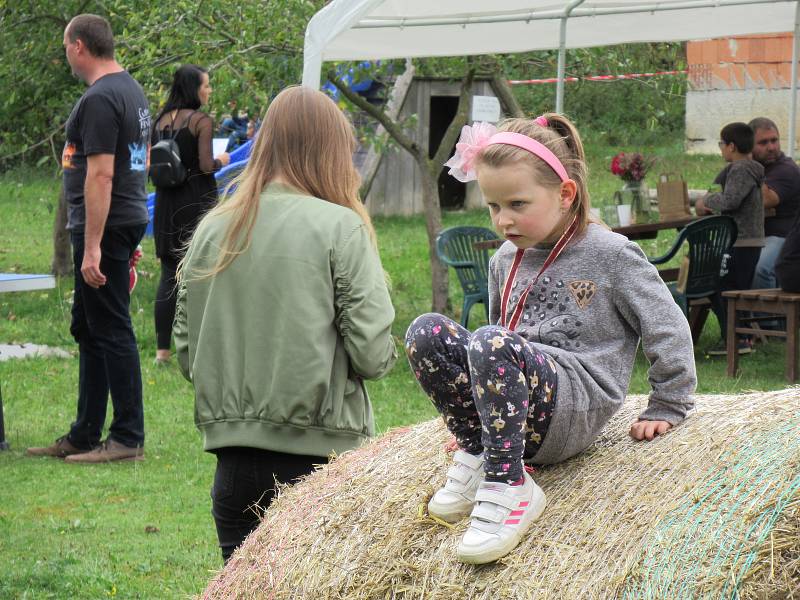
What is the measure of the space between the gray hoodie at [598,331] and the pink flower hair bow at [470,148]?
0.36 m

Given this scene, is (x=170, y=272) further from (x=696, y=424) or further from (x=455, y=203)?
(x=455, y=203)

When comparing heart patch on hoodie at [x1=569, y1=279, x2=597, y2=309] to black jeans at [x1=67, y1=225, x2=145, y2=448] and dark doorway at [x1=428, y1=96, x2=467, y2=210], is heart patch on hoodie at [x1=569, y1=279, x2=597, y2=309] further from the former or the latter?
dark doorway at [x1=428, y1=96, x2=467, y2=210]

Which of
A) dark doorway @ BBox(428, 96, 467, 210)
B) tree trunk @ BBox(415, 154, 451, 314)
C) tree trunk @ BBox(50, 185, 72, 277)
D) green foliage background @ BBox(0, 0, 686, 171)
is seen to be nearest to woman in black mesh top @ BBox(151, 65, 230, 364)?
green foliage background @ BBox(0, 0, 686, 171)

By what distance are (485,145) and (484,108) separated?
6.96 metres

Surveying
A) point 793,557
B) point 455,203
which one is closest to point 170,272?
point 793,557

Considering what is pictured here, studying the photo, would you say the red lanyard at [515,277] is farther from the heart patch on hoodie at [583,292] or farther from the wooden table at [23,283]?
the wooden table at [23,283]

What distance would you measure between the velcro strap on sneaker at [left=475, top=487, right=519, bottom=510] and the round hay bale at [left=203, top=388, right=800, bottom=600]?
3.7 inches

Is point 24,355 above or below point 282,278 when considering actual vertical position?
below

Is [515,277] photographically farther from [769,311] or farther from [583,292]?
[769,311]

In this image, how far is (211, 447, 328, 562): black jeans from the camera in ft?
12.3

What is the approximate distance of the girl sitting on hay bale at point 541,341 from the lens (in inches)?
118

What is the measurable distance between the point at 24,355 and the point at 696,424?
8296 millimetres

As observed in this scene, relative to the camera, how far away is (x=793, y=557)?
2.54 metres

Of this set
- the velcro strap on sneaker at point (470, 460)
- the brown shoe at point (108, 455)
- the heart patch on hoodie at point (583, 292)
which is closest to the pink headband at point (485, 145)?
the heart patch on hoodie at point (583, 292)
